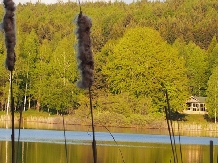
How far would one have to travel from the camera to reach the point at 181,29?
348 ft

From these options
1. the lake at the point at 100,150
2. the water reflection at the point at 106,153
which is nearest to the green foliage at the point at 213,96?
the lake at the point at 100,150

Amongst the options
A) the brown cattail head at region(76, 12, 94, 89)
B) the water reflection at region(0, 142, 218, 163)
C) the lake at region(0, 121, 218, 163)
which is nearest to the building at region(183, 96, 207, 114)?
the lake at region(0, 121, 218, 163)

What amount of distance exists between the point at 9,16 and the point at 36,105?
70.8 m

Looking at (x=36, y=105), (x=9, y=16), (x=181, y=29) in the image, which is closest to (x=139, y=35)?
(x=36, y=105)

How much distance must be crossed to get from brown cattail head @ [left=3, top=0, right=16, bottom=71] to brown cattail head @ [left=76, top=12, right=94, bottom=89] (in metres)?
0.36

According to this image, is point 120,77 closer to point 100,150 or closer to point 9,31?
point 100,150

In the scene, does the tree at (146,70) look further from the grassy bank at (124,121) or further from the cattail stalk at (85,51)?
the cattail stalk at (85,51)

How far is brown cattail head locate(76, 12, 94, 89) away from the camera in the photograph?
152 inches

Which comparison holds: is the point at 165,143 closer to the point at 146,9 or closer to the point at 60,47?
the point at 60,47

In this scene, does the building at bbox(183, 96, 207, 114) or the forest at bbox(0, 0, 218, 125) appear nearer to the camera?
the forest at bbox(0, 0, 218, 125)

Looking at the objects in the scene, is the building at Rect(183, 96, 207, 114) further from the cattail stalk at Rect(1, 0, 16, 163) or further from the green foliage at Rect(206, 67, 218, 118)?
the cattail stalk at Rect(1, 0, 16, 163)

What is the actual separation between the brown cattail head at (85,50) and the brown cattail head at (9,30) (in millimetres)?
362

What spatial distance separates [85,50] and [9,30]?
0.45 meters

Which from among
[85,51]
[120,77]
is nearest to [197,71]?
[120,77]
